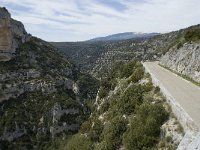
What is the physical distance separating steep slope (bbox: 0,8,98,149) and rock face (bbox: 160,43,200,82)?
6016 cm

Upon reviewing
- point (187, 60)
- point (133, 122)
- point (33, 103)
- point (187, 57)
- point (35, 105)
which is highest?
point (187, 57)

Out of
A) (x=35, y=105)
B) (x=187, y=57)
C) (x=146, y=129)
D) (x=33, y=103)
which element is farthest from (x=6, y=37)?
(x=146, y=129)

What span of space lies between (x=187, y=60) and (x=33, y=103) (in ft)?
255

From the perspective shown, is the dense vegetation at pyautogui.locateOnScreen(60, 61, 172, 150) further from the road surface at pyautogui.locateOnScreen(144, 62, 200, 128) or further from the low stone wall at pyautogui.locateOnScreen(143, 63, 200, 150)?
the road surface at pyautogui.locateOnScreen(144, 62, 200, 128)

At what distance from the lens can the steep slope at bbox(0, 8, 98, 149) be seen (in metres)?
103

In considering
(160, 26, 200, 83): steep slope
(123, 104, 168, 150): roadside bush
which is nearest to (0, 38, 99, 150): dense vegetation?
(160, 26, 200, 83): steep slope

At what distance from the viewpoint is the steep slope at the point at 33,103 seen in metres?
103

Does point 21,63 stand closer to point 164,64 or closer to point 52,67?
point 52,67

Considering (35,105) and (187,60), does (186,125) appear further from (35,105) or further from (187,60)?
(35,105)

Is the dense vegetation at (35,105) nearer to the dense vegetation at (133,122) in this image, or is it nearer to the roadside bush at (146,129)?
the dense vegetation at (133,122)

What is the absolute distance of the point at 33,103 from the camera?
113688mm

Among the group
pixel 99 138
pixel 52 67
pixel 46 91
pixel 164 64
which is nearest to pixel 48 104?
pixel 46 91

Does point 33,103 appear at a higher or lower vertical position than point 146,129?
lower

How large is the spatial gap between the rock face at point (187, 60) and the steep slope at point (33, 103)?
60155 millimetres
